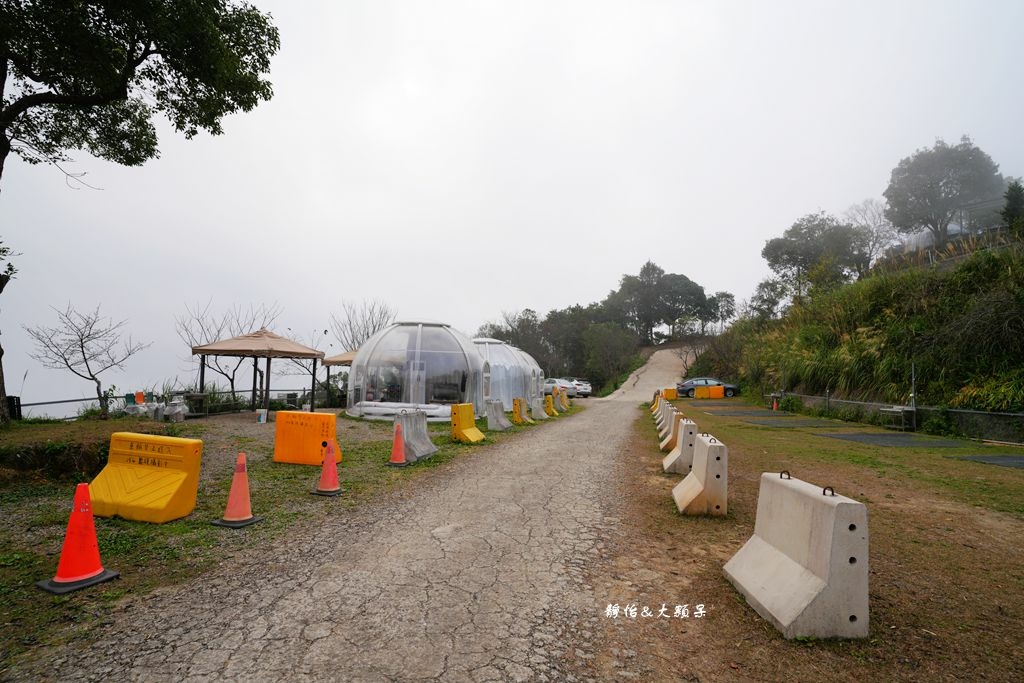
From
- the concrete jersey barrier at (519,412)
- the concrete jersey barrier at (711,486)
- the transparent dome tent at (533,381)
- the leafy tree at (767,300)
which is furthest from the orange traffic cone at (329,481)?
the leafy tree at (767,300)

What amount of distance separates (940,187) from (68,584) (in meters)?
62.2

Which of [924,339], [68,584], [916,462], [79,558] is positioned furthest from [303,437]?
[924,339]

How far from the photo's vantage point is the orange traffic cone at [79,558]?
3.73 metres

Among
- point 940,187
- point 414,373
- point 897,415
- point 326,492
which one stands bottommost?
point 326,492

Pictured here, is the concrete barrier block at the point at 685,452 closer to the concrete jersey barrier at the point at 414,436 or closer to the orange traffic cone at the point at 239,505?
the concrete jersey barrier at the point at 414,436

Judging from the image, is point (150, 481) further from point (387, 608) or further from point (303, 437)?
point (387, 608)

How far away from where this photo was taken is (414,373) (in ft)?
55.9

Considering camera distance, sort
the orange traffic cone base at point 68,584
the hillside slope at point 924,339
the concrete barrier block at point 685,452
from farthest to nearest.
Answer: the hillside slope at point 924,339 → the concrete barrier block at point 685,452 → the orange traffic cone base at point 68,584

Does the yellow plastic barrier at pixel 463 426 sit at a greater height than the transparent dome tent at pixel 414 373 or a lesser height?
lesser

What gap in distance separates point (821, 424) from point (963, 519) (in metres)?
12.5

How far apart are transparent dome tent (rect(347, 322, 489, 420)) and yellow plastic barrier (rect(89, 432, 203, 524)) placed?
35.5ft

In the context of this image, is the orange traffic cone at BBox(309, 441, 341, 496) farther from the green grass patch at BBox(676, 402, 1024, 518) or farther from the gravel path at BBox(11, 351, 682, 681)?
the green grass patch at BBox(676, 402, 1024, 518)

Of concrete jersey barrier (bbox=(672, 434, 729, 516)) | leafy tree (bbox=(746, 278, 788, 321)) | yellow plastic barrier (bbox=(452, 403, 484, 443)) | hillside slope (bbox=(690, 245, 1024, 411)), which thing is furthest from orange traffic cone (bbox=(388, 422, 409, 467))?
leafy tree (bbox=(746, 278, 788, 321))

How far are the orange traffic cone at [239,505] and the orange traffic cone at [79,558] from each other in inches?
54.3
